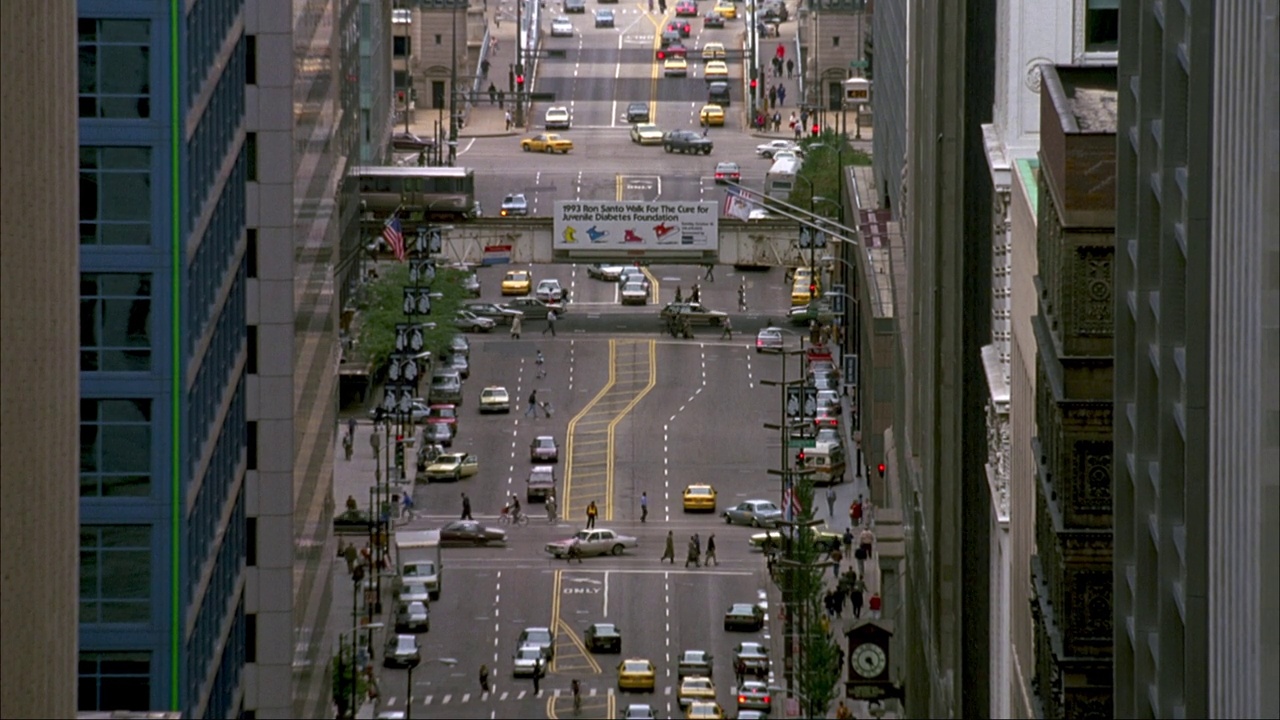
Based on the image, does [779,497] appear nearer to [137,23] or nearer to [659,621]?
[659,621]

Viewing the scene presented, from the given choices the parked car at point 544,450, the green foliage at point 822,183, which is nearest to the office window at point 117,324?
the parked car at point 544,450

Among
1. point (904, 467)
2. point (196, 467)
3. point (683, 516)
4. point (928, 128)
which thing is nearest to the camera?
point (196, 467)

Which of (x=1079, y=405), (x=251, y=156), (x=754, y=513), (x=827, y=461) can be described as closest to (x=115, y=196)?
(x=1079, y=405)

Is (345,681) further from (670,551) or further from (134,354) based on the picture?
(134,354)

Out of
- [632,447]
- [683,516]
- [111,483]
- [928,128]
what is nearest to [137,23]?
[111,483]

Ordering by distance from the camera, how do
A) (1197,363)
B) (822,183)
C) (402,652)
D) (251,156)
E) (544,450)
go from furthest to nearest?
(822,183), (544,450), (402,652), (251,156), (1197,363)

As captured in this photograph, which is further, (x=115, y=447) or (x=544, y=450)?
(x=544, y=450)

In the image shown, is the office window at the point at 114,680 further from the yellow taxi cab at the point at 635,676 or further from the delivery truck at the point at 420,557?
the delivery truck at the point at 420,557
